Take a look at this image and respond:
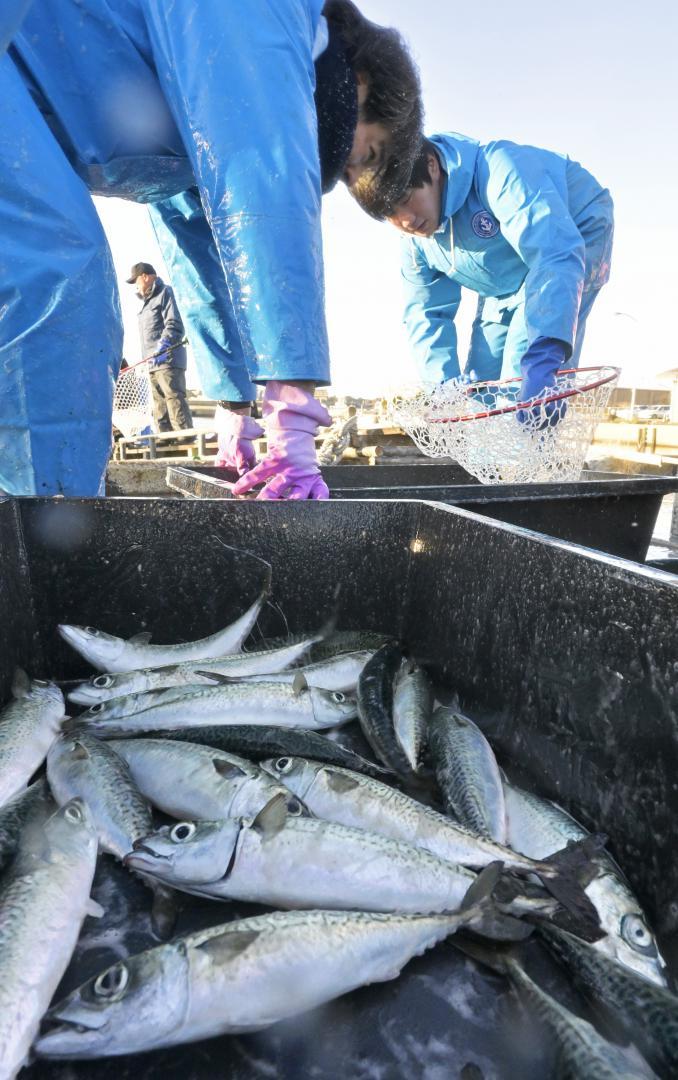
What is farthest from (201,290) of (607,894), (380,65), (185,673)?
(607,894)

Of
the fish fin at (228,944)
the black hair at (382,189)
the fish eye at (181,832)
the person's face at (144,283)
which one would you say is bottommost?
the fish fin at (228,944)

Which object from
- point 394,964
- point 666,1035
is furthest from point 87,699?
point 666,1035

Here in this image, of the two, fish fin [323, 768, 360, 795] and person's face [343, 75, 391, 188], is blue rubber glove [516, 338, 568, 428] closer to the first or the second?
person's face [343, 75, 391, 188]

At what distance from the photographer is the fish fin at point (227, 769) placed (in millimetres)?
1463

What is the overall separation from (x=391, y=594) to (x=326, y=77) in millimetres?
2312

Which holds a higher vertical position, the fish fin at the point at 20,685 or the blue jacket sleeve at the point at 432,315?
the blue jacket sleeve at the point at 432,315

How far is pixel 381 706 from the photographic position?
6.06 ft

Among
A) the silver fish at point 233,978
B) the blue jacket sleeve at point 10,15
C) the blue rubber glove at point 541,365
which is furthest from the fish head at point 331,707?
the blue rubber glove at point 541,365

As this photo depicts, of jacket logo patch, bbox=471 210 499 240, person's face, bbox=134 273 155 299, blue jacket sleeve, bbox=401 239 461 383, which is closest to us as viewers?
jacket logo patch, bbox=471 210 499 240

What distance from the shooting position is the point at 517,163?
4.36 m

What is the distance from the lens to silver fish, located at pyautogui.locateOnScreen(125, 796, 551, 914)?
1188mm

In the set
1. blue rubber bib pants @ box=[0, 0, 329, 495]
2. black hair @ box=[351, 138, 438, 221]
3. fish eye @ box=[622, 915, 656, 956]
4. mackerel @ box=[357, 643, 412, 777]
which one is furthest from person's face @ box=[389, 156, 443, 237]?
fish eye @ box=[622, 915, 656, 956]

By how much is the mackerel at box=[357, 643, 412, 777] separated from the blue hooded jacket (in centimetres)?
303

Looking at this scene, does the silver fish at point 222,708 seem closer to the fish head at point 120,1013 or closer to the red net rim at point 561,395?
the fish head at point 120,1013
